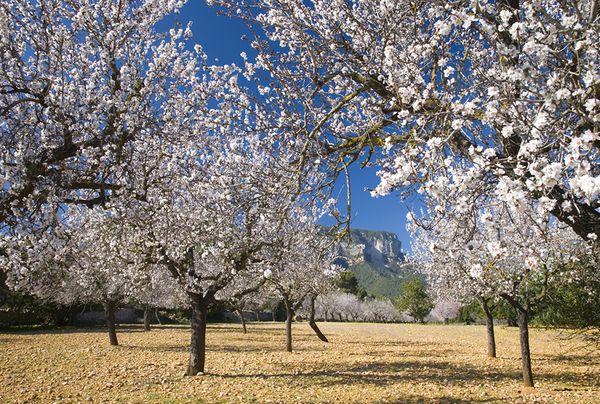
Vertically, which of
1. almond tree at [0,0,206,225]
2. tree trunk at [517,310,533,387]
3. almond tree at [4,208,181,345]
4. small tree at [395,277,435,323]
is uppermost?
almond tree at [0,0,206,225]

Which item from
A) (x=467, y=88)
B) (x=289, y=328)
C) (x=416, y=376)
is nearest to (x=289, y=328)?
(x=289, y=328)

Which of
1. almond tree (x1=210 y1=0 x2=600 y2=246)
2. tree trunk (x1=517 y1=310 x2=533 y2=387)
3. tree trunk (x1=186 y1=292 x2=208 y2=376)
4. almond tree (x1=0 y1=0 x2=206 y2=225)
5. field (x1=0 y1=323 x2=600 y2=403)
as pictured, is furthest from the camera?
tree trunk (x1=186 y1=292 x2=208 y2=376)

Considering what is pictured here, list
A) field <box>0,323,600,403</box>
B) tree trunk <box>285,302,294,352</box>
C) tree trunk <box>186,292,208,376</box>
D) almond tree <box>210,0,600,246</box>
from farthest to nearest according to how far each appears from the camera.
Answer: tree trunk <box>285,302,294,352</box> < tree trunk <box>186,292,208,376</box> < field <box>0,323,600,403</box> < almond tree <box>210,0,600,246</box>

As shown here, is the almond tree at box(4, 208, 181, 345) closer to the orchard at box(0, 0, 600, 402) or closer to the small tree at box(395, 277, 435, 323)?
the orchard at box(0, 0, 600, 402)

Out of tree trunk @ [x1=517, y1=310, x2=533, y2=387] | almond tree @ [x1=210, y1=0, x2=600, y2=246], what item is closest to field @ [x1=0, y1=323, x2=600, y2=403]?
tree trunk @ [x1=517, y1=310, x2=533, y2=387]

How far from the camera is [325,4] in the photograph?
6691mm

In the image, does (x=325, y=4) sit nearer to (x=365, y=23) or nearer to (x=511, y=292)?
(x=365, y=23)

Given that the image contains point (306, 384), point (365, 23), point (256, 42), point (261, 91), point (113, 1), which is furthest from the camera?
point (306, 384)

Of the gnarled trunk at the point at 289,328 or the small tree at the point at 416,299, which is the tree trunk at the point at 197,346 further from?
the small tree at the point at 416,299

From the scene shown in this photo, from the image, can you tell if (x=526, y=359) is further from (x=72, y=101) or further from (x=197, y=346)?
(x=72, y=101)

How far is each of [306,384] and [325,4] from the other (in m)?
Result: 10.7

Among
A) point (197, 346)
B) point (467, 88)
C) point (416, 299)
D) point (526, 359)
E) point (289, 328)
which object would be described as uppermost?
point (467, 88)

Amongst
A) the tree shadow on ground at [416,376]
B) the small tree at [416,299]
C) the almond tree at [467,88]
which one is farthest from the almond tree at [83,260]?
the small tree at [416,299]

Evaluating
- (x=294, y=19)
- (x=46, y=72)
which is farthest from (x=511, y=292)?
(x=46, y=72)
